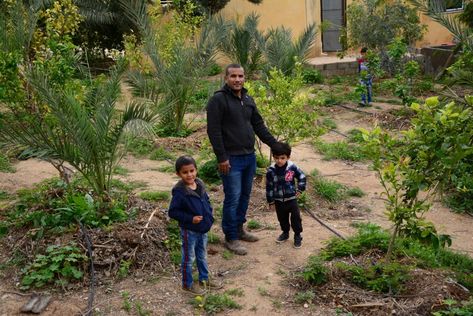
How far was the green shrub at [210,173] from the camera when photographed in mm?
7109

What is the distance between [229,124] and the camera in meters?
4.79

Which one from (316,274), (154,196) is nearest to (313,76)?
(154,196)

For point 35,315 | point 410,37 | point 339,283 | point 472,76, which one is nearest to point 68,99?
point 35,315

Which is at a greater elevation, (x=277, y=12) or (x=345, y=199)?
(x=277, y=12)

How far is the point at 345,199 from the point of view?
22.1 ft

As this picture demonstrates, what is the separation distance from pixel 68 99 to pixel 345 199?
139 inches

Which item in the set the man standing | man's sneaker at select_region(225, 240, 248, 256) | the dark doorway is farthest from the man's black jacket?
the dark doorway

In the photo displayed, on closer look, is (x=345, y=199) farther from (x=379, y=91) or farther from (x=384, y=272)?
(x=379, y=91)

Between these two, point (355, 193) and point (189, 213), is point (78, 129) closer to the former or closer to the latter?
point (189, 213)

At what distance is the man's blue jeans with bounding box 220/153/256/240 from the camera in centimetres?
483

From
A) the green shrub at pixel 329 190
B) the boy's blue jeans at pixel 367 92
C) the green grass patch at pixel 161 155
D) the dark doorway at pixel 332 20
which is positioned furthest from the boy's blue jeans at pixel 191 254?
the dark doorway at pixel 332 20

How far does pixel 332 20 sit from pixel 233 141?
1449 cm

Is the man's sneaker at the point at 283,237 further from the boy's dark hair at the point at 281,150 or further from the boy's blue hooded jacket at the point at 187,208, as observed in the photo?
the boy's blue hooded jacket at the point at 187,208

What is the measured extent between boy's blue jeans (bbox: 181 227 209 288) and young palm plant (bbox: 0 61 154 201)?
4.16 ft
